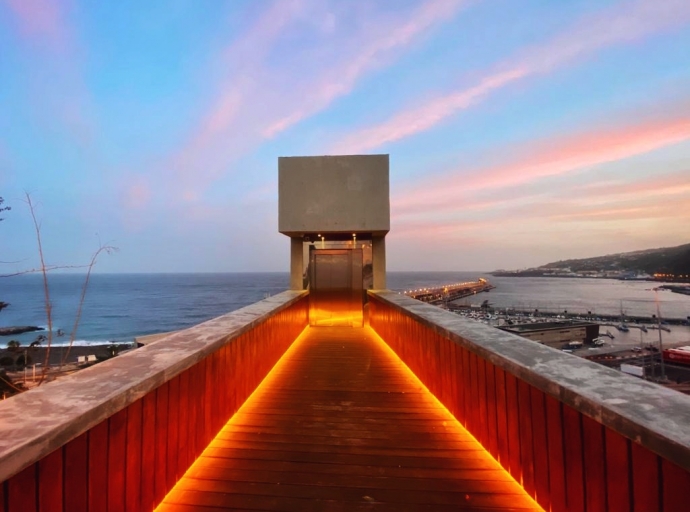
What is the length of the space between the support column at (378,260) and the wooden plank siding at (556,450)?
221 inches

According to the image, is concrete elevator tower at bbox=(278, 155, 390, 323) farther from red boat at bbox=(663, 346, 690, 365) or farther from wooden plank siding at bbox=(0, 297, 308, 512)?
red boat at bbox=(663, 346, 690, 365)

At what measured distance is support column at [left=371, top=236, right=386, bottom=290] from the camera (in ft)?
28.3

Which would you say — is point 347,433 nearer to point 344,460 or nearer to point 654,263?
point 344,460

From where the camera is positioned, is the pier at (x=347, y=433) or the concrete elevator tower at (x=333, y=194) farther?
the concrete elevator tower at (x=333, y=194)

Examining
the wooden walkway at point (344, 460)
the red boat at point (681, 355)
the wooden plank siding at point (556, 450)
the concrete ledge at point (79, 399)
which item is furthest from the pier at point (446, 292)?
the concrete ledge at point (79, 399)

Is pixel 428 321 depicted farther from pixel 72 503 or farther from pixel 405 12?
pixel 405 12

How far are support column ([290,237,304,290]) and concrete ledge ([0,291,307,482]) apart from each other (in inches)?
247

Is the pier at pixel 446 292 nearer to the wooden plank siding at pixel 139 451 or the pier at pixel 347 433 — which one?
the pier at pixel 347 433

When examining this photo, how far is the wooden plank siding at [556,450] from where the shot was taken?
1.15 meters

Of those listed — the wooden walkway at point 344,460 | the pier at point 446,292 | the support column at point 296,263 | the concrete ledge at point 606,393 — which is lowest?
the pier at point 446,292

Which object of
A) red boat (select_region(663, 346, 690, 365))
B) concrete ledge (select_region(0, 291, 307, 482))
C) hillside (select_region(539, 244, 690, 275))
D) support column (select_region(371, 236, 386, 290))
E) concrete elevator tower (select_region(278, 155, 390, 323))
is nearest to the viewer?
concrete ledge (select_region(0, 291, 307, 482))

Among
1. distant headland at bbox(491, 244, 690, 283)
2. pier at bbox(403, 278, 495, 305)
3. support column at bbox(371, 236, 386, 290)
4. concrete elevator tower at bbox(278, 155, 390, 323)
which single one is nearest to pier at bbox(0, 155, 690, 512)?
concrete elevator tower at bbox(278, 155, 390, 323)

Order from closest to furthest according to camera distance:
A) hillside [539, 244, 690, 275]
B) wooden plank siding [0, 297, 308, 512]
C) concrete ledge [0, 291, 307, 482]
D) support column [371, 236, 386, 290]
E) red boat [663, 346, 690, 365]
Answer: concrete ledge [0, 291, 307, 482]
wooden plank siding [0, 297, 308, 512]
support column [371, 236, 386, 290]
red boat [663, 346, 690, 365]
hillside [539, 244, 690, 275]

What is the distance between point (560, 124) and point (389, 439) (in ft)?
42.0
